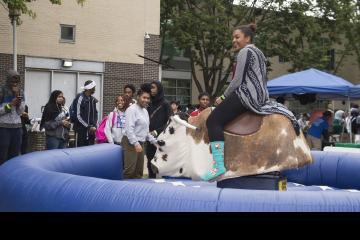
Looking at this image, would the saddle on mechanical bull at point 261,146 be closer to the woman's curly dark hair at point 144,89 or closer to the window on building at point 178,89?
the woman's curly dark hair at point 144,89

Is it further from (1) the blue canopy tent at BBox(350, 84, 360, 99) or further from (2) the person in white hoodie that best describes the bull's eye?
(1) the blue canopy tent at BBox(350, 84, 360, 99)

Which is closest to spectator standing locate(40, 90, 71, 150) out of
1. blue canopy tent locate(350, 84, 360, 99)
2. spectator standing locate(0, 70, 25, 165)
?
spectator standing locate(0, 70, 25, 165)

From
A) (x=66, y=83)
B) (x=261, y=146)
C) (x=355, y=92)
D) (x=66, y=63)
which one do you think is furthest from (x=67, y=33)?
(x=261, y=146)

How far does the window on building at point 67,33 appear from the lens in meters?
19.0

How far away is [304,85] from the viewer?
1408 cm

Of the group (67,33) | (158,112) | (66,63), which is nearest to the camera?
(158,112)

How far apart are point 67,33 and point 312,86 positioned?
29.0 feet

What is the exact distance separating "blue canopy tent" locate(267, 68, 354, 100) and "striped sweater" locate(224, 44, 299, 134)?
9055mm

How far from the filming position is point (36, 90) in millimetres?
18656

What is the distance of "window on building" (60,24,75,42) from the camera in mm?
19047

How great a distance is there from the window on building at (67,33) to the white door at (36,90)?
126 cm

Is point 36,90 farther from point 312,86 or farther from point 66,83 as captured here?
point 312,86

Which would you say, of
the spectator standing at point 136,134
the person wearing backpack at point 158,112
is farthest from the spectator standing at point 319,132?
the spectator standing at point 136,134

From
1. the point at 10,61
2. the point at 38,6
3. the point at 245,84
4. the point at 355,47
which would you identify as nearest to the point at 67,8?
the point at 38,6
